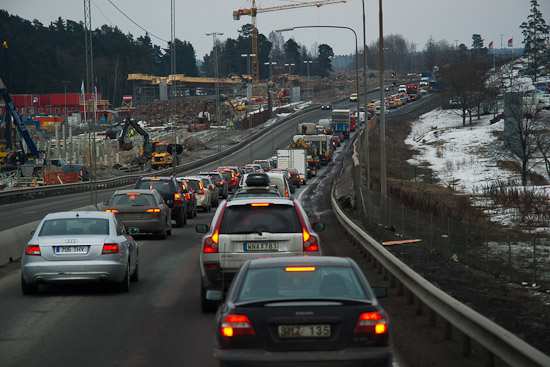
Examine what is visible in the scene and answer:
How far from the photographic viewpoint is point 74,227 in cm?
1354

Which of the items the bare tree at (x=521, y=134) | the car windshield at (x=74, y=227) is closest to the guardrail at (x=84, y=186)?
the car windshield at (x=74, y=227)

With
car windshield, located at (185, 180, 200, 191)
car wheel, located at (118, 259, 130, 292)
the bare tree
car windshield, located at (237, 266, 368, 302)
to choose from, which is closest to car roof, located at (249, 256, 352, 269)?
car windshield, located at (237, 266, 368, 302)

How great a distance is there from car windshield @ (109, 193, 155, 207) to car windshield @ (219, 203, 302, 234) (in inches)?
490

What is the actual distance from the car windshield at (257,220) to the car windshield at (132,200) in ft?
40.9

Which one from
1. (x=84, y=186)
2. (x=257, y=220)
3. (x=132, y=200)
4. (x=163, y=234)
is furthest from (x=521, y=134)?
(x=257, y=220)

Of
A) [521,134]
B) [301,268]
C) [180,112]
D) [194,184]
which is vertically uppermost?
[180,112]

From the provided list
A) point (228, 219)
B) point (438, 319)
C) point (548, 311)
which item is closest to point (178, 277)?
point (228, 219)

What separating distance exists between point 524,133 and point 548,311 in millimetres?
55066

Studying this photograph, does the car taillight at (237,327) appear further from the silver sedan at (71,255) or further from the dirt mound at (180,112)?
the dirt mound at (180,112)

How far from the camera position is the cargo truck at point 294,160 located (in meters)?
64.6

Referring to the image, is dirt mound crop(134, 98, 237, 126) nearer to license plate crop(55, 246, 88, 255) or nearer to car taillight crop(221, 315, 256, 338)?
license plate crop(55, 246, 88, 255)

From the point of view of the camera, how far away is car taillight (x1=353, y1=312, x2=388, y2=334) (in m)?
6.10

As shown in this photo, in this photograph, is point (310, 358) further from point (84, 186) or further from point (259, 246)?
point (84, 186)

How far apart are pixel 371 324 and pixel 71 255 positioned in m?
7.93
